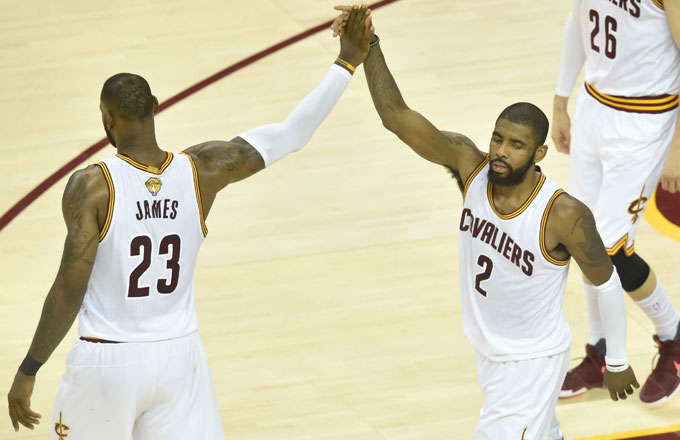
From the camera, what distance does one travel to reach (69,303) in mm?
4145

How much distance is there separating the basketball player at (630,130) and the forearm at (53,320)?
271 cm

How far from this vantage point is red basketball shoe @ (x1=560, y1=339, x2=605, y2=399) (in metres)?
6.03

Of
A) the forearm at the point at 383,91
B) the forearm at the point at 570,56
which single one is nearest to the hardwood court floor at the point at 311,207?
the forearm at the point at 570,56

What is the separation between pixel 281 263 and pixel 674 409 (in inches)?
101

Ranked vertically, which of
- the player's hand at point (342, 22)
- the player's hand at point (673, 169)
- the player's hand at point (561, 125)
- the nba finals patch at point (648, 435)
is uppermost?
the player's hand at point (342, 22)

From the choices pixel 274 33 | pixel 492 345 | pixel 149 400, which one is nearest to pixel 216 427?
pixel 149 400

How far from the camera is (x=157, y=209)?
415 centimetres

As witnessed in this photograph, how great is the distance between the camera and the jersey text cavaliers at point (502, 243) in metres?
4.60

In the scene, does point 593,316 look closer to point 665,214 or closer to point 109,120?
point 665,214

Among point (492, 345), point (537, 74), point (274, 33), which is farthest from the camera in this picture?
point (274, 33)

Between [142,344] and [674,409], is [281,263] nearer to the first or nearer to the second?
[674,409]

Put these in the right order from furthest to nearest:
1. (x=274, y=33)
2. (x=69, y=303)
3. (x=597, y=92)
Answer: (x=274, y=33), (x=597, y=92), (x=69, y=303)

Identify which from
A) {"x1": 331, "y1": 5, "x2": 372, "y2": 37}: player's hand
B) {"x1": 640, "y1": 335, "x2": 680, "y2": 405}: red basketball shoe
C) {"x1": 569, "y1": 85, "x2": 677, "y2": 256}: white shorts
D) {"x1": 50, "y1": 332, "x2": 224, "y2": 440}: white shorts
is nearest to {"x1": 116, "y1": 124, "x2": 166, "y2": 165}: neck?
{"x1": 50, "y1": 332, "x2": 224, "y2": 440}: white shorts

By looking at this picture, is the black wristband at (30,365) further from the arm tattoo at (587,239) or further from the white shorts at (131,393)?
the arm tattoo at (587,239)
